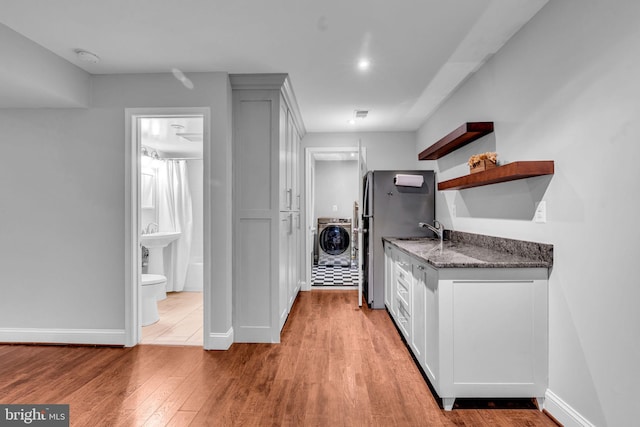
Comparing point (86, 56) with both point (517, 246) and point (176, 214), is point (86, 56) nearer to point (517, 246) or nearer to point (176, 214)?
point (176, 214)

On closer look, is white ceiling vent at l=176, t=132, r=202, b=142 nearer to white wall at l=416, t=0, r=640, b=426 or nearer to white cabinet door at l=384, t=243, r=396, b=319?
white cabinet door at l=384, t=243, r=396, b=319

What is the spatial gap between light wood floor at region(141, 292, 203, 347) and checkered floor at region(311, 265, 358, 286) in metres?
1.98

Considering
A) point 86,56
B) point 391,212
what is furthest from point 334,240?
point 86,56

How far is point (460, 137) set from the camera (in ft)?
9.10

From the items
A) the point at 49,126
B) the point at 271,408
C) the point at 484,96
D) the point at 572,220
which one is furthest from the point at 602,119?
the point at 49,126

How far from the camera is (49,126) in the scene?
2939 mm

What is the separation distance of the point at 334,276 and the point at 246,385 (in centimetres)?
387

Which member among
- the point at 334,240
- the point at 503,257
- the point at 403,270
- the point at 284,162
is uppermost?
the point at 284,162

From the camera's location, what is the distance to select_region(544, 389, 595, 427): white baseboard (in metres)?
1.68

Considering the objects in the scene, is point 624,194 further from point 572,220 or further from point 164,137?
point 164,137

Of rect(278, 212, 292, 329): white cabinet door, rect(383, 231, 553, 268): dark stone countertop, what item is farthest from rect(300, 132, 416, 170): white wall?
rect(383, 231, 553, 268): dark stone countertop

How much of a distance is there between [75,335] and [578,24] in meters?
4.13

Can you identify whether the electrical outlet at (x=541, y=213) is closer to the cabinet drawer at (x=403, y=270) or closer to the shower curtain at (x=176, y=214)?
the cabinet drawer at (x=403, y=270)

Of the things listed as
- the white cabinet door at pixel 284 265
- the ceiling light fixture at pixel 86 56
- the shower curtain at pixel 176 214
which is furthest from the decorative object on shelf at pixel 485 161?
the shower curtain at pixel 176 214
